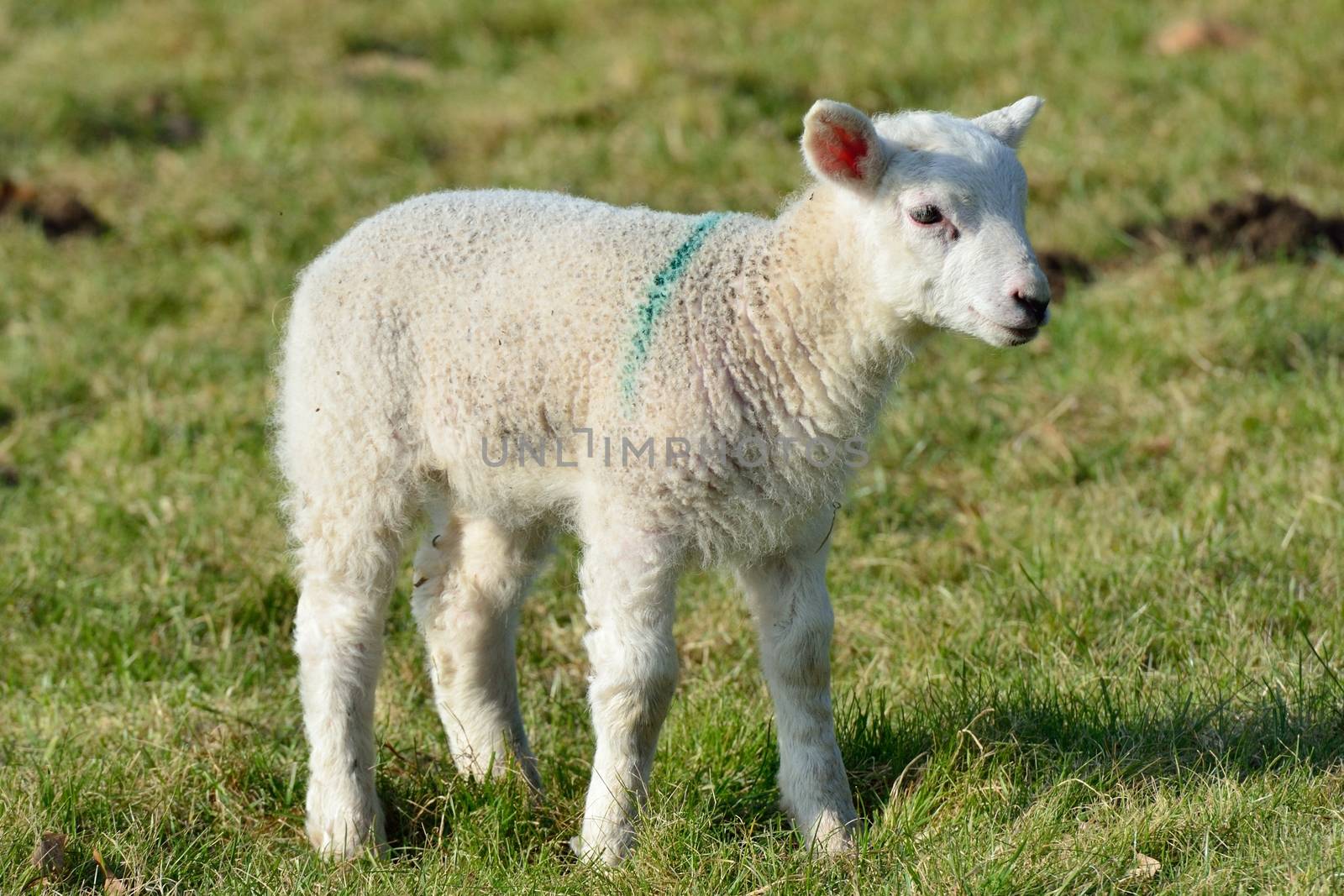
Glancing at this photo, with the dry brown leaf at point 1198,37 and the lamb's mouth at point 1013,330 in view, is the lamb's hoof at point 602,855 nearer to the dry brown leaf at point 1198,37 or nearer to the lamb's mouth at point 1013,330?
the lamb's mouth at point 1013,330

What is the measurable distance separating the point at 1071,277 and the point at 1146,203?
78 centimetres

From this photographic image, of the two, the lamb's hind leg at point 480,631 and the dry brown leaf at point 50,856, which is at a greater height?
the lamb's hind leg at point 480,631

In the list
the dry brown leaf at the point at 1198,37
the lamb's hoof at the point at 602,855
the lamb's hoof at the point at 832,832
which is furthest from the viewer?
the dry brown leaf at the point at 1198,37

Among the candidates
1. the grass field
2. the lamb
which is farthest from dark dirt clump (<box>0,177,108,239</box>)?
the lamb

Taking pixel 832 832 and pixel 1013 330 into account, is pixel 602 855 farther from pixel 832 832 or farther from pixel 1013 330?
pixel 1013 330

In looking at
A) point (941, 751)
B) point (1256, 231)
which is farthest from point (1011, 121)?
point (1256, 231)

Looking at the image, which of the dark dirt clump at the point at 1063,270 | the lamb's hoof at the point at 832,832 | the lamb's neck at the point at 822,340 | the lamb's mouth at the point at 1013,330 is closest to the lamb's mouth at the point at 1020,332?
the lamb's mouth at the point at 1013,330

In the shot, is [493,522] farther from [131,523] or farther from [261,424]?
[261,424]

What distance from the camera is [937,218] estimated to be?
3188 millimetres

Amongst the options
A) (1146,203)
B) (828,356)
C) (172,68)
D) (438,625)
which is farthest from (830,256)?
(172,68)

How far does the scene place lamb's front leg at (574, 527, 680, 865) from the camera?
332cm

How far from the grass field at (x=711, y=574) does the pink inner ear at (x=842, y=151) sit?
1.34m

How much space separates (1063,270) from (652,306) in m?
3.85

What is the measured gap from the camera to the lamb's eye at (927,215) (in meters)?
3.18
